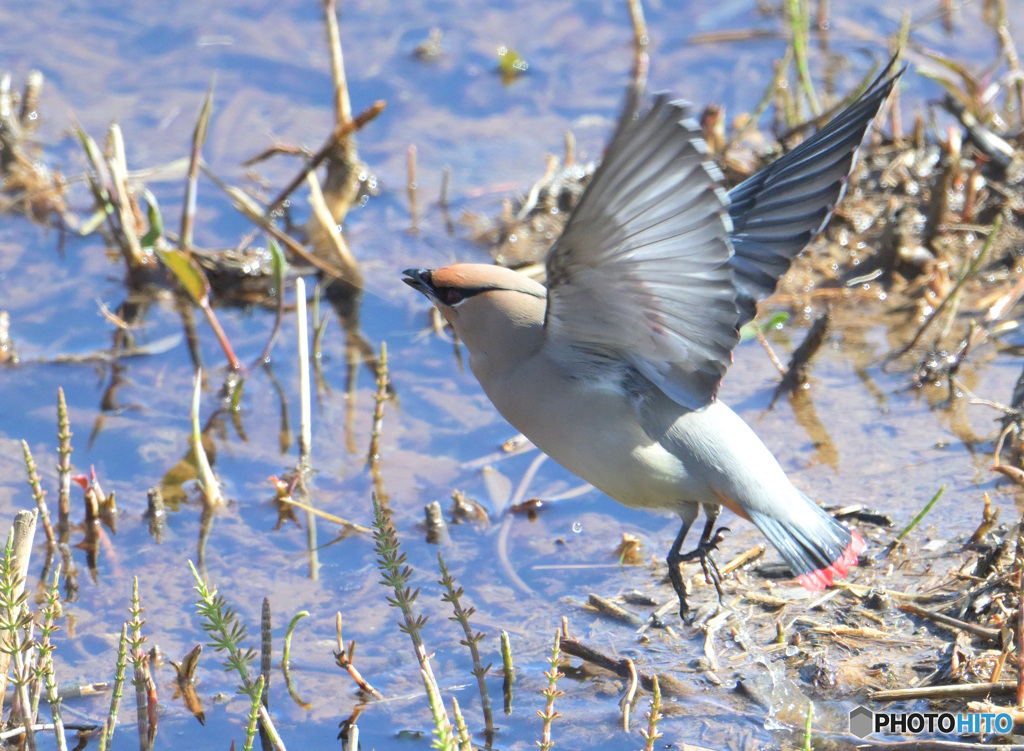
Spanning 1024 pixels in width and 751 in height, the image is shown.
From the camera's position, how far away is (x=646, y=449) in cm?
404

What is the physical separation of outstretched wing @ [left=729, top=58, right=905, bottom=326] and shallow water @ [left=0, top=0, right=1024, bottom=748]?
1.22 meters

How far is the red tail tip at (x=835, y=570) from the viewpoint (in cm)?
407

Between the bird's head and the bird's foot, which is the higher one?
the bird's head

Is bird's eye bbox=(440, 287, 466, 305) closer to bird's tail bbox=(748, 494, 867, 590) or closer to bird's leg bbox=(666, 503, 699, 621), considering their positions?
bird's leg bbox=(666, 503, 699, 621)

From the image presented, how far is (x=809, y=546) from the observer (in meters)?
4.12

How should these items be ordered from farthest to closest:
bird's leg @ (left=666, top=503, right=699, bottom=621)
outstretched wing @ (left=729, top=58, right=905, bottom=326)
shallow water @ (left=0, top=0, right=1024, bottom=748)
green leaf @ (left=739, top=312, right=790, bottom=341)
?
green leaf @ (left=739, top=312, right=790, bottom=341) → shallow water @ (left=0, top=0, right=1024, bottom=748) → bird's leg @ (left=666, top=503, right=699, bottom=621) → outstretched wing @ (left=729, top=58, right=905, bottom=326)

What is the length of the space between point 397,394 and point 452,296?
61.6 inches

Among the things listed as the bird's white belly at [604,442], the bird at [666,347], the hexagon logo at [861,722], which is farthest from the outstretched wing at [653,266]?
the hexagon logo at [861,722]

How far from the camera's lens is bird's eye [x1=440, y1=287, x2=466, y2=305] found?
4420 mm

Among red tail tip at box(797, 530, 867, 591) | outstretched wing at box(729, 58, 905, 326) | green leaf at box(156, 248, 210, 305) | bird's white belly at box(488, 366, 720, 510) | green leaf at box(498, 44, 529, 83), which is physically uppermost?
green leaf at box(498, 44, 529, 83)

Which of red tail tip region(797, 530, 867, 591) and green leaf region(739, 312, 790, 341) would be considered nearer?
red tail tip region(797, 530, 867, 591)

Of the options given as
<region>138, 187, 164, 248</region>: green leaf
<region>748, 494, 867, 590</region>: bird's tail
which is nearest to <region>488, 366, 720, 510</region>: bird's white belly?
<region>748, 494, 867, 590</region>: bird's tail

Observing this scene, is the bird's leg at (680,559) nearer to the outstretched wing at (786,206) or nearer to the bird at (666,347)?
the bird at (666,347)

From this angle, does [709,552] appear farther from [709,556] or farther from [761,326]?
[761,326]
